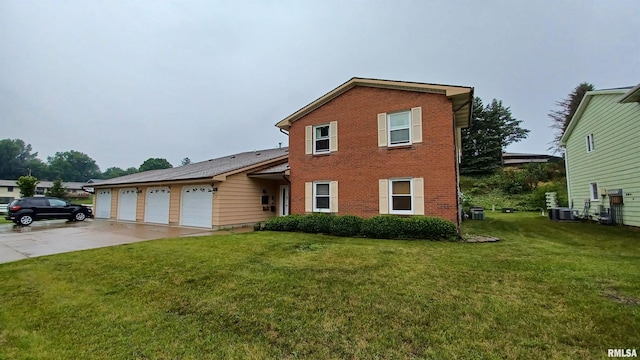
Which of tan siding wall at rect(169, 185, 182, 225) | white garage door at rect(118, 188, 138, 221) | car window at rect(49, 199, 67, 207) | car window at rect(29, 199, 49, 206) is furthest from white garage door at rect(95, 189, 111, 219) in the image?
tan siding wall at rect(169, 185, 182, 225)

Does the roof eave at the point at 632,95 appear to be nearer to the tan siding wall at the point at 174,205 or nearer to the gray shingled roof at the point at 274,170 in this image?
the gray shingled roof at the point at 274,170

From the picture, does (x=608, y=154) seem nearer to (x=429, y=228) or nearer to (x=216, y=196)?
(x=429, y=228)

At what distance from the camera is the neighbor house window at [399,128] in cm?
1098

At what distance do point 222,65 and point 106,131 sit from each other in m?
40.3

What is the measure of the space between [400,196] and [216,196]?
904 cm

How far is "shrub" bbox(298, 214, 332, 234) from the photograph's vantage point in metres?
10.7

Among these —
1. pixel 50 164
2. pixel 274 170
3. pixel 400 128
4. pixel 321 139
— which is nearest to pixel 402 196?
pixel 400 128

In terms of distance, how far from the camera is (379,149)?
37.4 feet

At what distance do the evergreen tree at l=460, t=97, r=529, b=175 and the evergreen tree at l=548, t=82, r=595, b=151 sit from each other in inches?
200

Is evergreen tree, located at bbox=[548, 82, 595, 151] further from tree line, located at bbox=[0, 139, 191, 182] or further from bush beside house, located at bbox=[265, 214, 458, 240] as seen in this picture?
tree line, located at bbox=[0, 139, 191, 182]

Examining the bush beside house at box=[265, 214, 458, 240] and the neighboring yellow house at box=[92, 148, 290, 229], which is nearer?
the bush beside house at box=[265, 214, 458, 240]

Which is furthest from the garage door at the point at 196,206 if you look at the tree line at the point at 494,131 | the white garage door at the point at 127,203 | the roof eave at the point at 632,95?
the tree line at the point at 494,131

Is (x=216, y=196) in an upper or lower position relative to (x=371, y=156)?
lower

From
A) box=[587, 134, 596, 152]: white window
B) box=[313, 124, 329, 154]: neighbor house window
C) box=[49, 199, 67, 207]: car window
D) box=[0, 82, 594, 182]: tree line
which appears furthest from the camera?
box=[0, 82, 594, 182]: tree line
